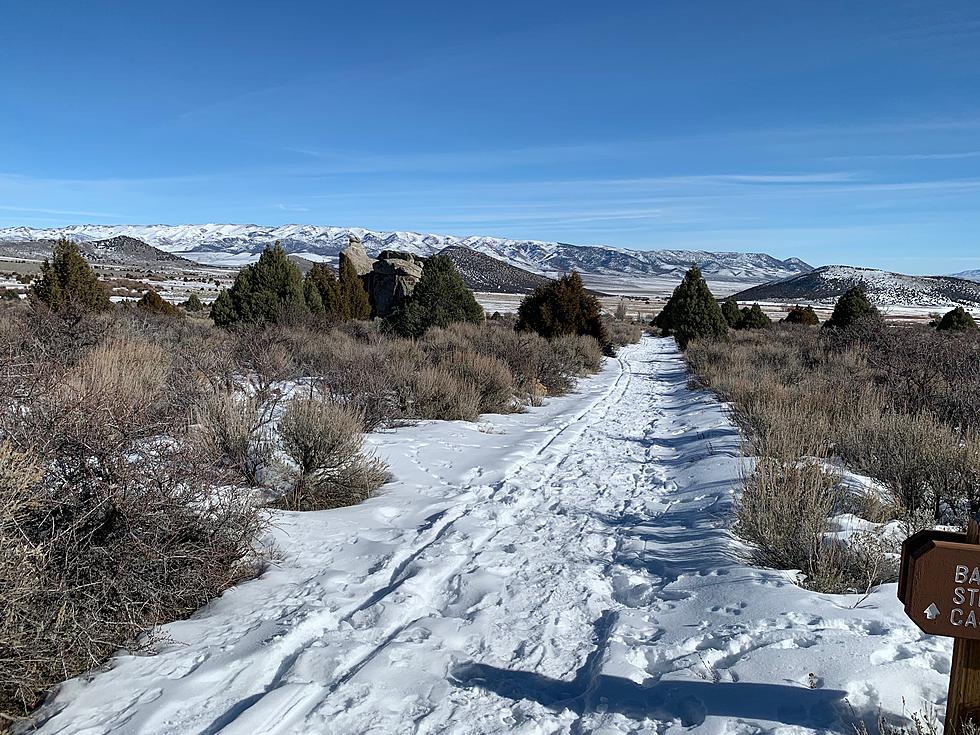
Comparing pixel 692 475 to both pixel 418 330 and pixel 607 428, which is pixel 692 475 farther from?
pixel 418 330

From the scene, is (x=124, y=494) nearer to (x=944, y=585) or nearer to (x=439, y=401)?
(x=944, y=585)

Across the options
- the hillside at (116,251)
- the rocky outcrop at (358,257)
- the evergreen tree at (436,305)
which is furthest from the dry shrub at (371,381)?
the hillside at (116,251)

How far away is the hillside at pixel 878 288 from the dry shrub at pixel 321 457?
11660 cm

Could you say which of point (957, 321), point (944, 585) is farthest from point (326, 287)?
point (944, 585)

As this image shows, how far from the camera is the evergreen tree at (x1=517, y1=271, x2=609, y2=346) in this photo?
24.6 metres

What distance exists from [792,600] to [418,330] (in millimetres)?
18634

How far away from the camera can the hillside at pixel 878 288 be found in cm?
11506

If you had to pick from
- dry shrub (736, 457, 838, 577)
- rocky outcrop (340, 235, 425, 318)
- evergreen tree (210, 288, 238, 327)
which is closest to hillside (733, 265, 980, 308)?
rocky outcrop (340, 235, 425, 318)

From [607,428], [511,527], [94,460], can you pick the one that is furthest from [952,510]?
[94,460]

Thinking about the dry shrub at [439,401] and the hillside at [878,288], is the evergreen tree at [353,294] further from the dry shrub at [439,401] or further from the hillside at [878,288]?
the hillside at [878,288]

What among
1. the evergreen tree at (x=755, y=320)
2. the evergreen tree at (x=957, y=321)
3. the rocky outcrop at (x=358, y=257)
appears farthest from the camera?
the rocky outcrop at (x=358, y=257)

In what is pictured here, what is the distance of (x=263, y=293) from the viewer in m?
20.7

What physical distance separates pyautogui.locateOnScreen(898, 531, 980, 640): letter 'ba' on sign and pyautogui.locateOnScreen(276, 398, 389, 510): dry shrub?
5.21 metres

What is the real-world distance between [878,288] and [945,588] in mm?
147421
